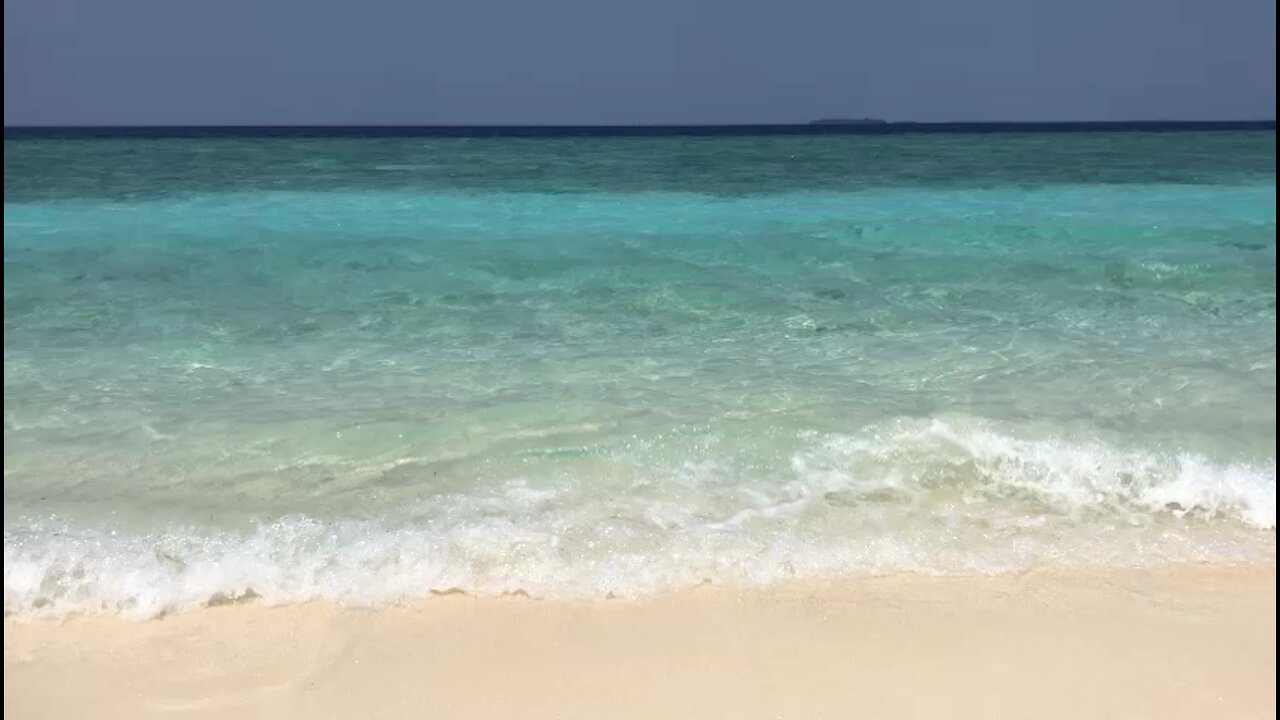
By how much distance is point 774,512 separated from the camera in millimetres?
3420

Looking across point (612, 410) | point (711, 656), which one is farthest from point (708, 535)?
point (612, 410)

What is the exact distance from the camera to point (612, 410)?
446cm

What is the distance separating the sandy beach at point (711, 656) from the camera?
7.95ft

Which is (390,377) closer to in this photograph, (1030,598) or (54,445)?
(54,445)

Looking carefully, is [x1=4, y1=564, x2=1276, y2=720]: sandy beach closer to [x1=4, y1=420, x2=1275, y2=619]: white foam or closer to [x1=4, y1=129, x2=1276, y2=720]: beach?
[x1=4, y1=129, x2=1276, y2=720]: beach

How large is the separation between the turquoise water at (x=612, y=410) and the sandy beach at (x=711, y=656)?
14 cm

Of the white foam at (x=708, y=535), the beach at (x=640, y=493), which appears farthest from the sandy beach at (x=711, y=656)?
the white foam at (x=708, y=535)

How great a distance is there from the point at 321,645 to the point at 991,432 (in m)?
2.83

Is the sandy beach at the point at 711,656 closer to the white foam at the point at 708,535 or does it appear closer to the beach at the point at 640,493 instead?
the beach at the point at 640,493

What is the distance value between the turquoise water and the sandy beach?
14cm

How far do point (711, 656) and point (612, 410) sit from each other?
1977 millimetres

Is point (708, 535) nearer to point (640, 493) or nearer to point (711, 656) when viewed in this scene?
point (640, 493)

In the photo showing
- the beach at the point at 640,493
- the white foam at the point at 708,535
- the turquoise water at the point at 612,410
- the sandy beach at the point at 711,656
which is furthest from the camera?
the turquoise water at the point at 612,410

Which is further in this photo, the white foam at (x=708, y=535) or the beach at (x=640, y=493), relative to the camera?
the white foam at (x=708, y=535)
